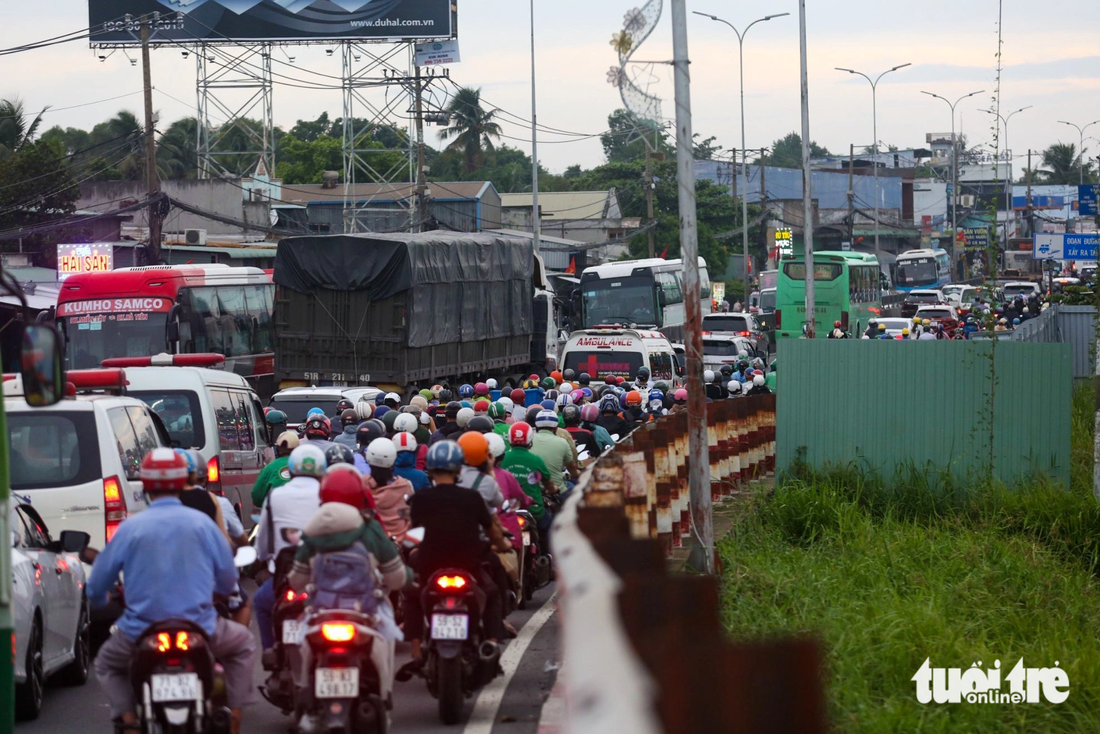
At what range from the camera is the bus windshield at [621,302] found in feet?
119

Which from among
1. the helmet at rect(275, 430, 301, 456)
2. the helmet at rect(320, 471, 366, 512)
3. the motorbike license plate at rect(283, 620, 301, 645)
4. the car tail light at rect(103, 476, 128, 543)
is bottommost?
the motorbike license plate at rect(283, 620, 301, 645)

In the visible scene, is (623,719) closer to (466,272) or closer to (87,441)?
(87,441)

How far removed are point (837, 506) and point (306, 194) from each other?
58673 mm

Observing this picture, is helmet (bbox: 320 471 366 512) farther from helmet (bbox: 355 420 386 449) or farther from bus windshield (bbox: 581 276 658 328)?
bus windshield (bbox: 581 276 658 328)

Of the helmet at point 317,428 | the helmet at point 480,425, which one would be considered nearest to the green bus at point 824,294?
the helmet at point 317,428

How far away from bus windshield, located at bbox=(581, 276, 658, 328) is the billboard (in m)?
21.3

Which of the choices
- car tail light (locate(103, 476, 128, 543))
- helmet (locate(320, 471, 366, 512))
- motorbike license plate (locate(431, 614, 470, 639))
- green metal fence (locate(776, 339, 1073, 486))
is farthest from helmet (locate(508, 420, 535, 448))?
green metal fence (locate(776, 339, 1073, 486))

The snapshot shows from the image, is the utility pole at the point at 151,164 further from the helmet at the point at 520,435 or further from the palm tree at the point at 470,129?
the palm tree at the point at 470,129

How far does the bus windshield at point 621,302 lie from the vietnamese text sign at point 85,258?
1397 cm

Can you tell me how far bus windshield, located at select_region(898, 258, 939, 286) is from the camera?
6950 centimetres

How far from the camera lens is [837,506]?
12078 mm

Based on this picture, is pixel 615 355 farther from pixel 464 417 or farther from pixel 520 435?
pixel 520 435

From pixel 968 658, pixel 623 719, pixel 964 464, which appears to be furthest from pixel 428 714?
pixel 964 464

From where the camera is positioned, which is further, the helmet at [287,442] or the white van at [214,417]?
the white van at [214,417]
